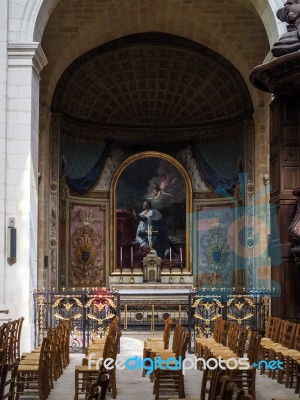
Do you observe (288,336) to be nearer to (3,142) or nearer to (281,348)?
(281,348)

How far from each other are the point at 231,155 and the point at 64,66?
18.2 feet

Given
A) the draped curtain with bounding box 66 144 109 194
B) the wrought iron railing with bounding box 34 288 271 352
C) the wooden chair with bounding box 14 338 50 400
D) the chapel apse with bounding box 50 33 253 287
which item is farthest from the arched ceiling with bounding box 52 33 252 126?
the wooden chair with bounding box 14 338 50 400

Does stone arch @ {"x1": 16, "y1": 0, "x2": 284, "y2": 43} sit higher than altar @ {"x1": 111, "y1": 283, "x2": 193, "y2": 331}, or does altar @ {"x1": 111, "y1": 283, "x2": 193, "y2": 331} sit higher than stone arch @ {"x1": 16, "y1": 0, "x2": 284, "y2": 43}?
stone arch @ {"x1": 16, "y1": 0, "x2": 284, "y2": 43}

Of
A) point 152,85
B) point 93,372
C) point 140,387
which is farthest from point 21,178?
point 152,85

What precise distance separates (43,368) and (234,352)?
2822 millimetres

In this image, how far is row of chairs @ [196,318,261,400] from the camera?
8.80m

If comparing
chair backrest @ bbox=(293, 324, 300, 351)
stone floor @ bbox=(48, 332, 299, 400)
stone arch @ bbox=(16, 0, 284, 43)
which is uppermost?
stone arch @ bbox=(16, 0, 284, 43)

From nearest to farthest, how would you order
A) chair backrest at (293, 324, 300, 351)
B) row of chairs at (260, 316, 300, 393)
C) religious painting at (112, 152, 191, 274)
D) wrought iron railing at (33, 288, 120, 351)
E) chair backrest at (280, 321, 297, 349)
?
row of chairs at (260, 316, 300, 393) → chair backrest at (293, 324, 300, 351) → chair backrest at (280, 321, 297, 349) → wrought iron railing at (33, 288, 120, 351) → religious painting at (112, 152, 191, 274)

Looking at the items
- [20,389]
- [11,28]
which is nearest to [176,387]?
[20,389]

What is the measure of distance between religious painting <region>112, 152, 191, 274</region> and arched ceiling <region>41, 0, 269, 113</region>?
4020mm

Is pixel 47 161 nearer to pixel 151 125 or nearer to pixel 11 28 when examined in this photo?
pixel 151 125

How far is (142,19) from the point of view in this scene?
786 inches

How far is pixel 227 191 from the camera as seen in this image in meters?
21.9

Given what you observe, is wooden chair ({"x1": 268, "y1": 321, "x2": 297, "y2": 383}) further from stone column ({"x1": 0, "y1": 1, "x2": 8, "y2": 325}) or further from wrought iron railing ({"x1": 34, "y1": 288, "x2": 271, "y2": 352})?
stone column ({"x1": 0, "y1": 1, "x2": 8, "y2": 325})
